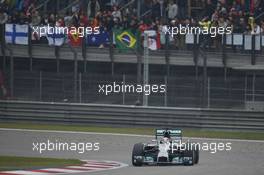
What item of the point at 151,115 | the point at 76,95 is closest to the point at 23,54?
the point at 76,95

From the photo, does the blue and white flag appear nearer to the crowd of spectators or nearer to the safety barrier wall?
the crowd of spectators

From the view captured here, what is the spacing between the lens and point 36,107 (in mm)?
27625

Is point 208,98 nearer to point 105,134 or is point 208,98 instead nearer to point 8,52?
point 105,134

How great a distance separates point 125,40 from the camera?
2786 centimetres

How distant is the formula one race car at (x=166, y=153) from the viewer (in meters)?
17.4

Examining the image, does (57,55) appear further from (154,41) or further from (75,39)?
(154,41)

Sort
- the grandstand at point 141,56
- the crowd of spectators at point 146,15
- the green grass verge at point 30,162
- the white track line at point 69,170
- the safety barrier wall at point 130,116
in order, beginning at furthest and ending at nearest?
the crowd of spectators at point 146,15 < the grandstand at point 141,56 < the safety barrier wall at point 130,116 < the green grass verge at point 30,162 < the white track line at point 69,170

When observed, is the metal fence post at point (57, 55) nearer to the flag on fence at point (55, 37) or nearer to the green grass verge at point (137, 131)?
the flag on fence at point (55, 37)

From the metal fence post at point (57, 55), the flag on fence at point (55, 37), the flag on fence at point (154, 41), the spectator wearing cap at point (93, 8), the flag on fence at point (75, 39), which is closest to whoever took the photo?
the flag on fence at point (154, 41)

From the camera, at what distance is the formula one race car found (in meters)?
17.4

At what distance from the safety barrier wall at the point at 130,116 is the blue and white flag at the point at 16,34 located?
7.24ft

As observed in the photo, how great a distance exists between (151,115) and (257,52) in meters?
3.57

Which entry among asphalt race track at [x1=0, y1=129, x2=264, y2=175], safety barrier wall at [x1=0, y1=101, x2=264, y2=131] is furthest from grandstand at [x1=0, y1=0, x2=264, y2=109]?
asphalt race track at [x1=0, y1=129, x2=264, y2=175]

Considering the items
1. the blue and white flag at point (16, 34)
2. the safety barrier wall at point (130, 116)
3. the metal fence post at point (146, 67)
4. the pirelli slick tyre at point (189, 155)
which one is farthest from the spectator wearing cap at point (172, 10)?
the pirelli slick tyre at point (189, 155)
